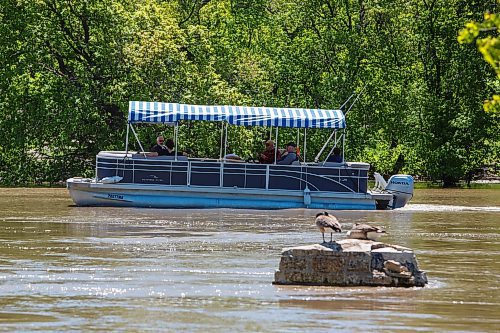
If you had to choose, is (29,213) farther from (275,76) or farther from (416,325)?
(275,76)

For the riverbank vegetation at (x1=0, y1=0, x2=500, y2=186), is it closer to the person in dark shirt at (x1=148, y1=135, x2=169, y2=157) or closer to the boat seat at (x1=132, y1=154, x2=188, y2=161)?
the person in dark shirt at (x1=148, y1=135, x2=169, y2=157)

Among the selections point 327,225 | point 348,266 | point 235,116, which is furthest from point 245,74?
point 348,266

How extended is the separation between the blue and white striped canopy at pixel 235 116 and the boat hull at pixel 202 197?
1.90 metres

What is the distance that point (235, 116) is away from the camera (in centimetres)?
3409

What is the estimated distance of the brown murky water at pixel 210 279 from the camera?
1330cm

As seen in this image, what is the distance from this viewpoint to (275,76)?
54.4 metres

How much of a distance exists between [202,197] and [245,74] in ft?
67.1

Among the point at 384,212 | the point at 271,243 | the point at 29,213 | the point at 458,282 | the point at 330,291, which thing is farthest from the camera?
the point at 384,212

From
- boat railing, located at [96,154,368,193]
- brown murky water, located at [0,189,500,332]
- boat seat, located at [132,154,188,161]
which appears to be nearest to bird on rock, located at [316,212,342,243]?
brown murky water, located at [0,189,500,332]

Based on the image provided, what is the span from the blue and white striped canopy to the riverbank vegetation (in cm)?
1144

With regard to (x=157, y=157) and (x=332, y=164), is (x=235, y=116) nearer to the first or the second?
(x=157, y=157)

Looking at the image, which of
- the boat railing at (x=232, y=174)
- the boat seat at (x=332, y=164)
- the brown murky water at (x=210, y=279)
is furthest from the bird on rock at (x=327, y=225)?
the boat seat at (x=332, y=164)

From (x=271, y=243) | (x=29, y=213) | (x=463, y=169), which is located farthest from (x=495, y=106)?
(x=463, y=169)

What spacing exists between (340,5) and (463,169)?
916 cm
